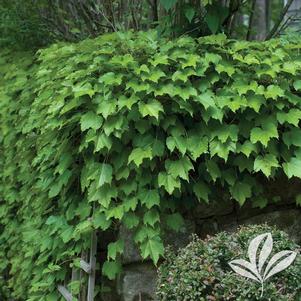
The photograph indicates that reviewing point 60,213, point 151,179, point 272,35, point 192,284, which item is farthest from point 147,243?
point 272,35

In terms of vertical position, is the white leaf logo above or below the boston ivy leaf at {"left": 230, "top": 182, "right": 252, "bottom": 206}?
above

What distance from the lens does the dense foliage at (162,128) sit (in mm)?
3021

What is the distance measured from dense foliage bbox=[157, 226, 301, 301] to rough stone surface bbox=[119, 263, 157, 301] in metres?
0.51

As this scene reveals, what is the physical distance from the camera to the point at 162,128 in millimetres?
3119

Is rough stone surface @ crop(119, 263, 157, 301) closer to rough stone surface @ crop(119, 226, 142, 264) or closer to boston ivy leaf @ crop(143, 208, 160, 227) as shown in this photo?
rough stone surface @ crop(119, 226, 142, 264)

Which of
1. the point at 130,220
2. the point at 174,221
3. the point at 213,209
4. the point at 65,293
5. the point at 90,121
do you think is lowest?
the point at 65,293

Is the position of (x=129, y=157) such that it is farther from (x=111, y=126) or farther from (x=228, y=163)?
(x=228, y=163)

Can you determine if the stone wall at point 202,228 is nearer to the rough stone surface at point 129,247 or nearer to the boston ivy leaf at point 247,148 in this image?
the rough stone surface at point 129,247

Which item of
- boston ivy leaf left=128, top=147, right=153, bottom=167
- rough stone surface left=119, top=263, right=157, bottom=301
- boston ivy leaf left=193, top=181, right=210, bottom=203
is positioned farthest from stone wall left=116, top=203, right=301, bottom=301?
boston ivy leaf left=128, top=147, right=153, bottom=167

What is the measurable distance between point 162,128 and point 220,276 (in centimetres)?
99

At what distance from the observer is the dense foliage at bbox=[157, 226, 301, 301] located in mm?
2418

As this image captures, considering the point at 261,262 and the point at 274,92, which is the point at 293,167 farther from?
the point at 261,262

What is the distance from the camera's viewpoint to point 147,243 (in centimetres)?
304

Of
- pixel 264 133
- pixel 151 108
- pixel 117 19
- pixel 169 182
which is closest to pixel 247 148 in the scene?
pixel 264 133
